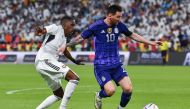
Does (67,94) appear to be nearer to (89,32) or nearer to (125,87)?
(125,87)

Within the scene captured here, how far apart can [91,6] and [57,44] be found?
36.2 meters

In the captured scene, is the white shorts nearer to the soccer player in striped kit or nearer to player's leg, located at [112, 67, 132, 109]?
the soccer player in striped kit

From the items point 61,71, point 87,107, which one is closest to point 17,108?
point 87,107

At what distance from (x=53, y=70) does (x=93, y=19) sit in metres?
34.2

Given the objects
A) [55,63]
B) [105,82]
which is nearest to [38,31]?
[55,63]

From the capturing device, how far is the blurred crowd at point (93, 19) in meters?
41.9

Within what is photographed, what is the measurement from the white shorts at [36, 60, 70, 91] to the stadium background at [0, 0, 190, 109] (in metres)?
9.27

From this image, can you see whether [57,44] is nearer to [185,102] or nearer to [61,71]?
[61,71]

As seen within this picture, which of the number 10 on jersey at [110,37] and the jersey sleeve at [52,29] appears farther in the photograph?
the number 10 on jersey at [110,37]

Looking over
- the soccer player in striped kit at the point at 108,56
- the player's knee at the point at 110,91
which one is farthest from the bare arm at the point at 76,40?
the player's knee at the point at 110,91

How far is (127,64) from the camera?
39312 mm

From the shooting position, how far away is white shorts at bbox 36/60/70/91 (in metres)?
12.5

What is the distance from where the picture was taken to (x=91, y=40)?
43.1 m

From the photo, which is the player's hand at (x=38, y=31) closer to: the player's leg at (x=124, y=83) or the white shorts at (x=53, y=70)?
the white shorts at (x=53, y=70)
